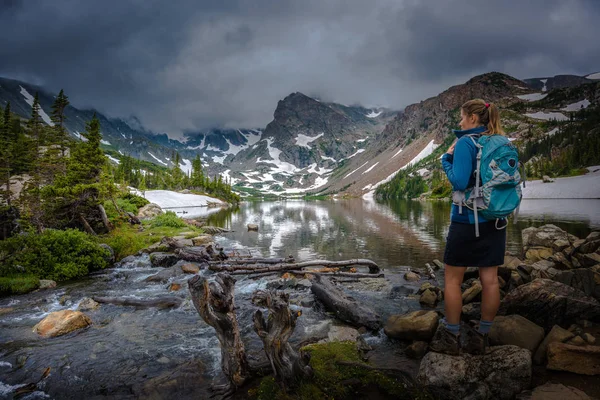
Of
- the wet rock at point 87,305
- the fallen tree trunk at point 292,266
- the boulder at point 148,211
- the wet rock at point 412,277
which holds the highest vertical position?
the boulder at point 148,211

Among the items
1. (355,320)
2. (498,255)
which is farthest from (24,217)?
(498,255)

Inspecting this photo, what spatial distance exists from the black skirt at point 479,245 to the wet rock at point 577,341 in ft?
6.42

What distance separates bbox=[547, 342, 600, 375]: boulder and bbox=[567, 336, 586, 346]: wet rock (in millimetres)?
148

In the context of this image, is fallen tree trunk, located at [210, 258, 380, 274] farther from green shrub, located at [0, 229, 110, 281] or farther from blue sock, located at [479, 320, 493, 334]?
blue sock, located at [479, 320, 493, 334]

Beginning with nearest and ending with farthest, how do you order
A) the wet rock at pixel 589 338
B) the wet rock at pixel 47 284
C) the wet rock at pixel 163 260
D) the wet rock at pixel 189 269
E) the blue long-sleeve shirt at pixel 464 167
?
the blue long-sleeve shirt at pixel 464 167 → the wet rock at pixel 589 338 → the wet rock at pixel 47 284 → the wet rock at pixel 189 269 → the wet rock at pixel 163 260

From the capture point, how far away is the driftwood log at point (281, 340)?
4.64 metres

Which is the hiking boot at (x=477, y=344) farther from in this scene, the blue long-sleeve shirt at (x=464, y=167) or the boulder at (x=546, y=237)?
the boulder at (x=546, y=237)

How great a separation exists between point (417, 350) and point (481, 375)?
1.59m

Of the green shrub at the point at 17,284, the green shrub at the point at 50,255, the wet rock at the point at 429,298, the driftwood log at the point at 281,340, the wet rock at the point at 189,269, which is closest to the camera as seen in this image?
the driftwood log at the point at 281,340

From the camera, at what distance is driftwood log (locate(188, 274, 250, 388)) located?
188 inches

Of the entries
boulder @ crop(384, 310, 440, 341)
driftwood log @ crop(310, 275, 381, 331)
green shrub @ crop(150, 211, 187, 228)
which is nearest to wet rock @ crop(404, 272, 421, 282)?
driftwood log @ crop(310, 275, 381, 331)

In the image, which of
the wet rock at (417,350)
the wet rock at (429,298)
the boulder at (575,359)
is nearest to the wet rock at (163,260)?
the wet rock at (429,298)

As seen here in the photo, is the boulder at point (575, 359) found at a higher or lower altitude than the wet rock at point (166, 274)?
higher

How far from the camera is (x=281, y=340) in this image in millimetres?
4691
